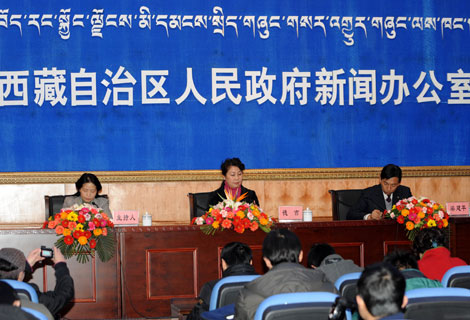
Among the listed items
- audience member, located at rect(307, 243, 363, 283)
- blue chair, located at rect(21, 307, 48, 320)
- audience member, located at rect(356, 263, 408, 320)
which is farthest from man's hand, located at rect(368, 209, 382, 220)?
blue chair, located at rect(21, 307, 48, 320)

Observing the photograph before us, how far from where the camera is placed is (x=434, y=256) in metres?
A: 3.59

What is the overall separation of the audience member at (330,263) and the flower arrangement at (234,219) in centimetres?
125

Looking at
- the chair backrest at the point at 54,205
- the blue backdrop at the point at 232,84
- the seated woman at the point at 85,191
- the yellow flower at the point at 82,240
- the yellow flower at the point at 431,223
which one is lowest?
the yellow flower at the point at 82,240

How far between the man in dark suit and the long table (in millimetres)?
467

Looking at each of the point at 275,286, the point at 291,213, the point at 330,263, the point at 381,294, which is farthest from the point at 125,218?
the point at 381,294

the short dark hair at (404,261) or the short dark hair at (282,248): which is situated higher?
the short dark hair at (282,248)

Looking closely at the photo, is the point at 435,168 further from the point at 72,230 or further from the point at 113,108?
the point at 72,230

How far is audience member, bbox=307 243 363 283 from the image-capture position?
126 inches

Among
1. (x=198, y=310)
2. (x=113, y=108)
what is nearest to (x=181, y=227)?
(x=198, y=310)

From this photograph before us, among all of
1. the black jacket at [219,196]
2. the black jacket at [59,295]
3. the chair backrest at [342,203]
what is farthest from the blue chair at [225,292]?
the chair backrest at [342,203]

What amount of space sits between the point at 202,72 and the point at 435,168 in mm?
2732

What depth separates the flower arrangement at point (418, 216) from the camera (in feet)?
16.3

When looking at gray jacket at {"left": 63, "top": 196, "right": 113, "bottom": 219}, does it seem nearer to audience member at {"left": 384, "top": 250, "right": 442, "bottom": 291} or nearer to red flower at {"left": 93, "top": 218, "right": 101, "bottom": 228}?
red flower at {"left": 93, "top": 218, "right": 101, "bottom": 228}

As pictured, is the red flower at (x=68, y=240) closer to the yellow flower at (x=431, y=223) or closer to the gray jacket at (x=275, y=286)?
the gray jacket at (x=275, y=286)
